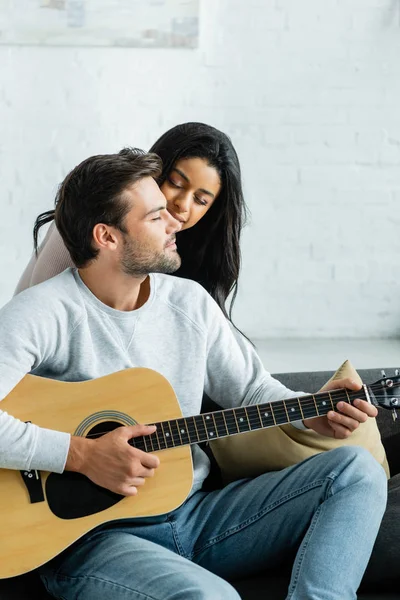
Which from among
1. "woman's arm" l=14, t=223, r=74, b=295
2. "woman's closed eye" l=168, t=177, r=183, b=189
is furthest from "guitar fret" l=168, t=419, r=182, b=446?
"woman's closed eye" l=168, t=177, r=183, b=189

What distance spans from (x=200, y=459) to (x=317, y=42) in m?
3.11

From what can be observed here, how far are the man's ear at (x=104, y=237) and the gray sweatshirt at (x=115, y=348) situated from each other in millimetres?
91

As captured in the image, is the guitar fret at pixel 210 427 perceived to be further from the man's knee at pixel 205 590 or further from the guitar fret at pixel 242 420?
the man's knee at pixel 205 590

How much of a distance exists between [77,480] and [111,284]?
44cm

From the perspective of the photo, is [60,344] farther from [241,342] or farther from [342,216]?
[342,216]

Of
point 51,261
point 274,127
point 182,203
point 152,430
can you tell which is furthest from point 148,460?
point 274,127

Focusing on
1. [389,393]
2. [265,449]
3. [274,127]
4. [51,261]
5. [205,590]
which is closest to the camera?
[205,590]

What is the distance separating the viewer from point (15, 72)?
4.37 meters

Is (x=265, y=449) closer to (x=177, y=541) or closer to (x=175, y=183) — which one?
(x=177, y=541)

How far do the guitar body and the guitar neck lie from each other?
0.03 m

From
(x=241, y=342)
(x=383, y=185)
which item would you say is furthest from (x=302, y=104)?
(x=241, y=342)

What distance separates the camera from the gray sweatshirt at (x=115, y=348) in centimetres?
169

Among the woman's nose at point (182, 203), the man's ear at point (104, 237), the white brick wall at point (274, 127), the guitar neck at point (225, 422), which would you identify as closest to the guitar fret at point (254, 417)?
the guitar neck at point (225, 422)

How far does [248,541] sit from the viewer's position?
1772 mm
